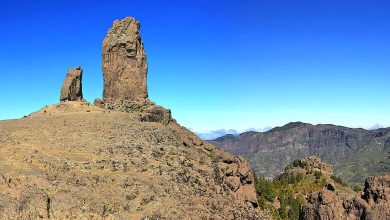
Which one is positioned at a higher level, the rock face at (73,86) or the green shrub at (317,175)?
the rock face at (73,86)

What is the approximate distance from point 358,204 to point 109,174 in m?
42.0

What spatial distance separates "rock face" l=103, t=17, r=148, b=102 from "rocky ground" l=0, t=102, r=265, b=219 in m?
15.3

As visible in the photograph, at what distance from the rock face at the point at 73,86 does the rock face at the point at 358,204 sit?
5263 cm

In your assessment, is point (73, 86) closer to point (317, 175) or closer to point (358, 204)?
point (358, 204)

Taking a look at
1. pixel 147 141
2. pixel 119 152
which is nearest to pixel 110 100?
pixel 147 141

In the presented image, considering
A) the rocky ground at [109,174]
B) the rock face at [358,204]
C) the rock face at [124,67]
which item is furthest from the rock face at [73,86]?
the rock face at [358,204]

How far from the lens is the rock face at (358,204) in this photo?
213 feet

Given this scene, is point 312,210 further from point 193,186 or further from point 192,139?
point 193,186

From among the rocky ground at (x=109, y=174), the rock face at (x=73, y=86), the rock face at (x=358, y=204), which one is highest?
the rock face at (x=73, y=86)

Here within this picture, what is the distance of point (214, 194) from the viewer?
170 ft

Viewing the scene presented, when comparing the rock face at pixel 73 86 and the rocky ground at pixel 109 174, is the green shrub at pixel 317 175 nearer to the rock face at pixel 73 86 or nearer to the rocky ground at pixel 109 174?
the rocky ground at pixel 109 174

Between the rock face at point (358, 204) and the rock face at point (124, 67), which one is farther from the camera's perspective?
the rock face at point (124, 67)

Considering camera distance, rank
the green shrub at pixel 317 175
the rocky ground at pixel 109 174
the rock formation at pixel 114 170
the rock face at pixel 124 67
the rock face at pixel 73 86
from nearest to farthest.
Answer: the rocky ground at pixel 109 174, the rock formation at pixel 114 170, the rock face at pixel 124 67, the rock face at pixel 73 86, the green shrub at pixel 317 175

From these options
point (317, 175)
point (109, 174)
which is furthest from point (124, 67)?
point (317, 175)
